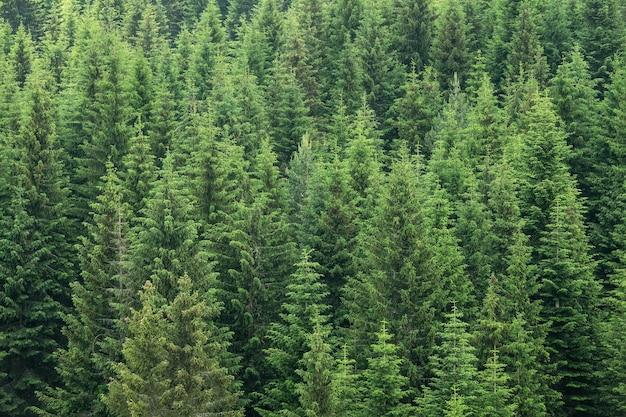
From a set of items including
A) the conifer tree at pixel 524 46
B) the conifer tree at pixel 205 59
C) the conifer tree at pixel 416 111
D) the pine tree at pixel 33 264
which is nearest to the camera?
the pine tree at pixel 33 264

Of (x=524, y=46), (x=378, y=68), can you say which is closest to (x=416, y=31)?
(x=378, y=68)

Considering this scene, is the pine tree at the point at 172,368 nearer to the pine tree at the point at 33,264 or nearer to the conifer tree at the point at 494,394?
the conifer tree at the point at 494,394

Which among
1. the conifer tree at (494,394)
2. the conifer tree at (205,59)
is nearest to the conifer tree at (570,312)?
the conifer tree at (494,394)

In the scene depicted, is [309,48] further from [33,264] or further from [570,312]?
[570,312]

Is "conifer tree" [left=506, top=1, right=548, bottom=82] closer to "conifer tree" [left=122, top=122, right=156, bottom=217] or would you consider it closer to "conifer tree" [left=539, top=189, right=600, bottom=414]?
"conifer tree" [left=539, top=189, right=600, bottom=414]

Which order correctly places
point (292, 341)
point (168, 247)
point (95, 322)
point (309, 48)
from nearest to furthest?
point (292, 341)
point (168, 247)
point (95, 322)
point (309, 48)

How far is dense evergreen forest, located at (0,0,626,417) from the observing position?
3703cm

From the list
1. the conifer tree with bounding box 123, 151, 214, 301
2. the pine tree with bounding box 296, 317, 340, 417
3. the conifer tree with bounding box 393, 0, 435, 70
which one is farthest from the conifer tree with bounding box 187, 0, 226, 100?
the pine tree with bounding box 296, 317, 340, 417

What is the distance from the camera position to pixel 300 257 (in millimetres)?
43094

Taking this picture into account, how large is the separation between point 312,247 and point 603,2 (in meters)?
39.1

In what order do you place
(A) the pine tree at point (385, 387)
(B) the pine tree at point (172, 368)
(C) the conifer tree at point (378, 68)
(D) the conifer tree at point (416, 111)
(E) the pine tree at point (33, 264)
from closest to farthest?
(B) the pine tree at point (172, 368) → (A) the pine tree at point (385, 387) → (E) the pine tree at point (33, 264) → (D) the conifer tree at point (416, 111) → (C) the conifer tree at point (378, 68)

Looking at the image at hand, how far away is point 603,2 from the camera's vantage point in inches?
2881

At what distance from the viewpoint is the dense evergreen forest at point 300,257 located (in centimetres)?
3703

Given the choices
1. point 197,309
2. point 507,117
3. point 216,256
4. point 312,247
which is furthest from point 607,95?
point 197,309
